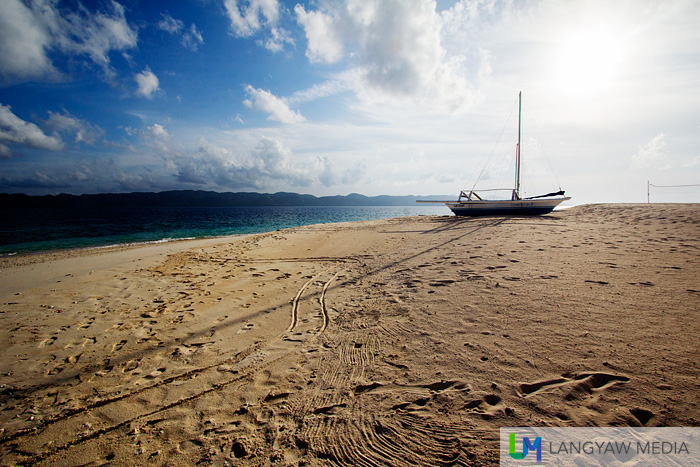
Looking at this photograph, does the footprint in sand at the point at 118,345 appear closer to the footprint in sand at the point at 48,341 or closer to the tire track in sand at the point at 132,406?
the footprint in sand at the point at 48,341

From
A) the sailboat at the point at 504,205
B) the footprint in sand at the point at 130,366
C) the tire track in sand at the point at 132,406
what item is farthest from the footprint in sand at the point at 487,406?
the sailboat at the point at 504,205

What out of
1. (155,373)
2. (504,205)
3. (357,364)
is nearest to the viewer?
(357,364)

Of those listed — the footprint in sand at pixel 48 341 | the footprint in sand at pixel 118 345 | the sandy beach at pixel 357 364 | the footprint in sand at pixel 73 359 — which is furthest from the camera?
the footprint in sand at pixel 48 341

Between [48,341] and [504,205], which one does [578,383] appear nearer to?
[48,341]

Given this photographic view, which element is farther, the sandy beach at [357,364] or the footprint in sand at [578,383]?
the footprint in sand at [578,383]

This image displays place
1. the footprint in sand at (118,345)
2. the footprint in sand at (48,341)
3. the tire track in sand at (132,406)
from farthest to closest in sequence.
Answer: the footprint in sand at (48,341)
the footprint in sand at (118,345)
the tire track in sand at (132,406)

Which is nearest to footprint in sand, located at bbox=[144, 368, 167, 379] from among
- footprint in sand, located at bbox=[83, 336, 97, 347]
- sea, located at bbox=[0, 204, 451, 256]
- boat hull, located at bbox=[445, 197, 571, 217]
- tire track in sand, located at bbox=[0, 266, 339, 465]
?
tire track in sand, located at bbox=[0, 266, 339, 465]

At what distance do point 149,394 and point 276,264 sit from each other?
22.6 feet

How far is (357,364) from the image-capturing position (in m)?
3.72

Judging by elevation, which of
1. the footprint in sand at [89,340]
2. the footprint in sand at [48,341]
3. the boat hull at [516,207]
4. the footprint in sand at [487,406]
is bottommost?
the footprint in sand at [89,340]

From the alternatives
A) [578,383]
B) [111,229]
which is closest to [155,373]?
[578,383]

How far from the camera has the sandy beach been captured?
2494 millimetres

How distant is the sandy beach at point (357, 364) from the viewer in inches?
98.2

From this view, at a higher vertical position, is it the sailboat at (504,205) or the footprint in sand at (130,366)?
the sailboat at (504,205)
